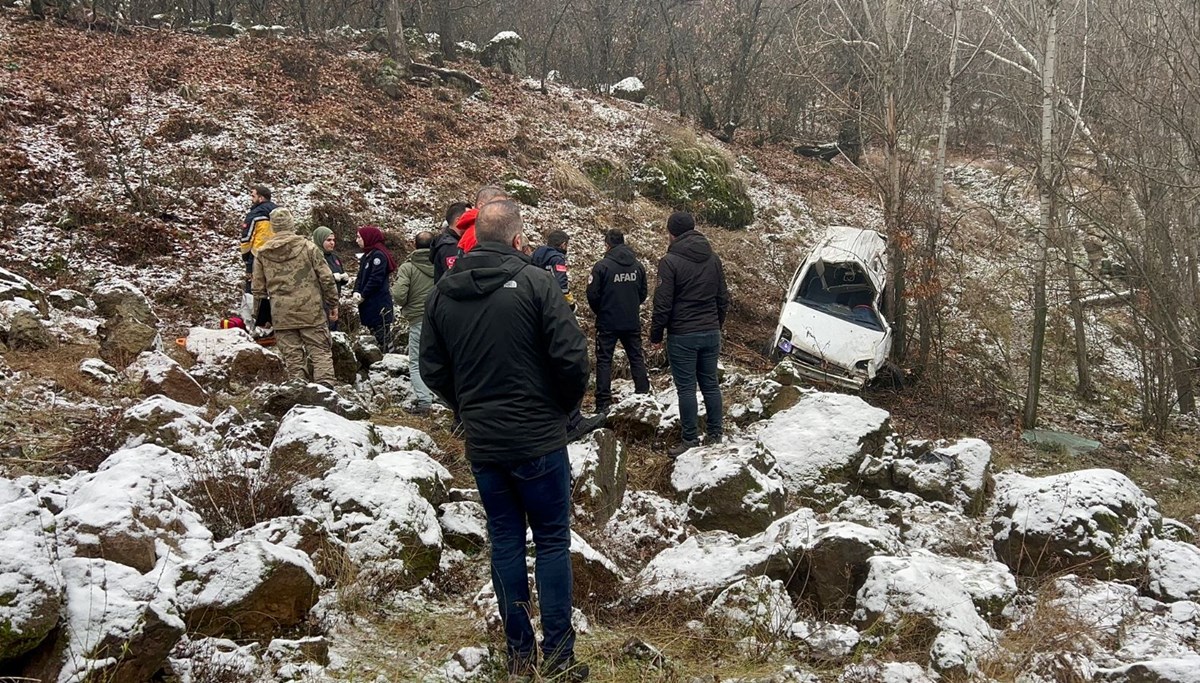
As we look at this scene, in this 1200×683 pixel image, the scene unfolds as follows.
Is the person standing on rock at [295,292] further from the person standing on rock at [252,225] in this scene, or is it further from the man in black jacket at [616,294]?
the man in black jacket at [616,294]

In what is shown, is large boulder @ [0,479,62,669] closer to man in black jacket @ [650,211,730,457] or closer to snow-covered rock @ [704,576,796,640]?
snow-covered rock @ [704,576,796,640]

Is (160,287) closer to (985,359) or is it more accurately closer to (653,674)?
(653,674)

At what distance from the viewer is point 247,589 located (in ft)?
11.1

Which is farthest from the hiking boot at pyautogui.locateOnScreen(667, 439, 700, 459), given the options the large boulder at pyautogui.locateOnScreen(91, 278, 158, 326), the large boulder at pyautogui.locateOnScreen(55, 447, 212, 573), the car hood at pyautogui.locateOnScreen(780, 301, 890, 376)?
the large boulder at pyautogui.locateOnScreen(91, 278, 158, 326)

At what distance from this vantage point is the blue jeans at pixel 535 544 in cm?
329

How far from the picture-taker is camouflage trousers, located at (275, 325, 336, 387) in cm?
748

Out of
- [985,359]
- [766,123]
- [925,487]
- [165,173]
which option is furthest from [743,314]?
[766,123]

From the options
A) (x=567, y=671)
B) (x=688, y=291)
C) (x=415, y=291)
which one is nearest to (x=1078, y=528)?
(x=688, y=291)

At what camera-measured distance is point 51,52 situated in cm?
1553

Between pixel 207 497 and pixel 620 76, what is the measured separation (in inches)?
992

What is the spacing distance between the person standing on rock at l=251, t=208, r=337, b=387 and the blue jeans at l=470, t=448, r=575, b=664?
15.7 feet

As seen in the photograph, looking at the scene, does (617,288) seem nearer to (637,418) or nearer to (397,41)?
(637,418)

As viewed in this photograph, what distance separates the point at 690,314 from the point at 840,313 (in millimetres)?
6243

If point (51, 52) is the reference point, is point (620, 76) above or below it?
above
